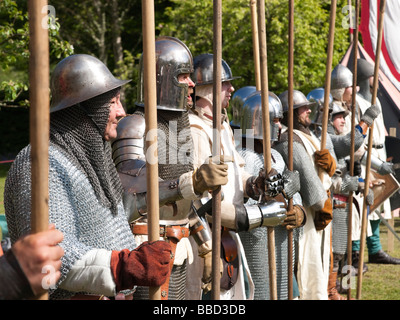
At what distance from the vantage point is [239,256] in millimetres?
4859

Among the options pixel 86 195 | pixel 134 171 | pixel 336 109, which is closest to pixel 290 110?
pixel 134 171

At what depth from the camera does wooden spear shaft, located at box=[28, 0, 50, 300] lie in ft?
6.68

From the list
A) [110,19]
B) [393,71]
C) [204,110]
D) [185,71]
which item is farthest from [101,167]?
[110,19]

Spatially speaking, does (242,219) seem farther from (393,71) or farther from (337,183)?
(393,71)

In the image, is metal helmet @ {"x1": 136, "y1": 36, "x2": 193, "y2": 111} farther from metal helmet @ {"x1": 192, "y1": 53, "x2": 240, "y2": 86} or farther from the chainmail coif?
the chainmail coif

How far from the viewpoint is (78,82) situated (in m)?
3.21

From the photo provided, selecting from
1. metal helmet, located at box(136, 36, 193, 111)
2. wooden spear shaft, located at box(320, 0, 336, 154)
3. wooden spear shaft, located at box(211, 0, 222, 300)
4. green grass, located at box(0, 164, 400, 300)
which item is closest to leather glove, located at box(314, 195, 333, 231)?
wooden spear shaft, located at box(320, 0, 336, 154)

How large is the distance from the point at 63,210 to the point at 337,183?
Answer: 420cm

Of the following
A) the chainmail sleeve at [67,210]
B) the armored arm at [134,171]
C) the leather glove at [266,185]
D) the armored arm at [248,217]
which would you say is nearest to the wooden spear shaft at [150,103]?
A: the chainmail sleeve at [67,210]

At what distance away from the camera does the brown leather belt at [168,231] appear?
13.2 feet

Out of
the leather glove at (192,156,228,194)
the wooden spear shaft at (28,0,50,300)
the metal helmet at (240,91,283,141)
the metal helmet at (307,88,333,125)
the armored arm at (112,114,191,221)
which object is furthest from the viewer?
the metal helmet at (307,88,333,125)

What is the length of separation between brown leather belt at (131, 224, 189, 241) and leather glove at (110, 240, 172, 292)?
→ 47.1 inches

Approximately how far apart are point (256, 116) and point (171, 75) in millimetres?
1209

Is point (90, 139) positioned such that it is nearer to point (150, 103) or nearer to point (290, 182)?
point (150, 103)
